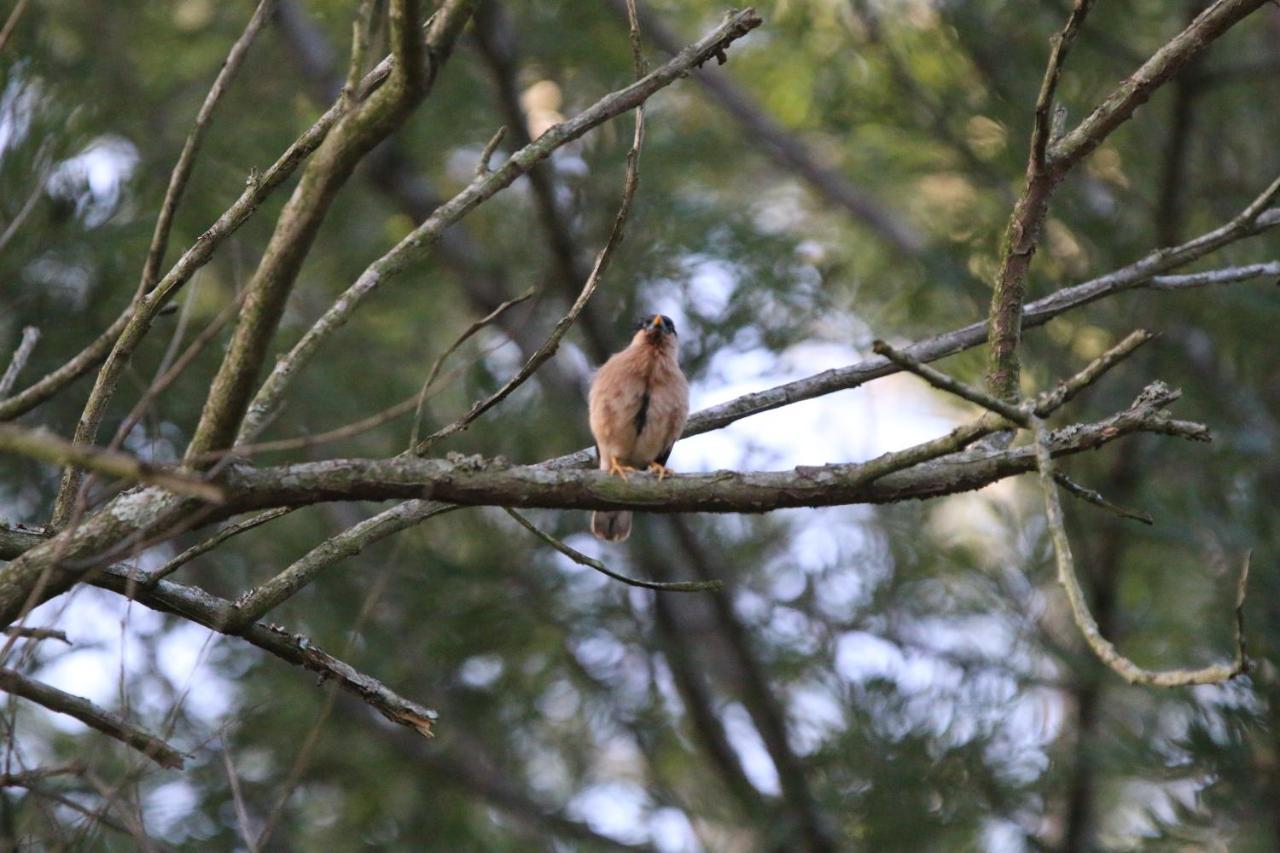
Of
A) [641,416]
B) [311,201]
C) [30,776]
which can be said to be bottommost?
[30,776]

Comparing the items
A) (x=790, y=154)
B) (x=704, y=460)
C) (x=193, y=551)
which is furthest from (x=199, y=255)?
(x=790, y=154)

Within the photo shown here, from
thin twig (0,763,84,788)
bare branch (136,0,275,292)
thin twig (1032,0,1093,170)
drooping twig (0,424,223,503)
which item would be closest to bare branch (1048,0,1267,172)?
thin twig (1032,0,1093,170)

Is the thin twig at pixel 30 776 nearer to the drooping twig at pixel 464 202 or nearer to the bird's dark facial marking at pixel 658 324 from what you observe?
the drooping twig at pixel 464 202

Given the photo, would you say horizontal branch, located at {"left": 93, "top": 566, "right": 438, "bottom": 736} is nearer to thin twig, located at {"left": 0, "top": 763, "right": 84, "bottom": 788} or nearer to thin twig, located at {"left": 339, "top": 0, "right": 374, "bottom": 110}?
thin twig, located at {"left": 0, "top": 763, "right": 84, "bottom": 788}

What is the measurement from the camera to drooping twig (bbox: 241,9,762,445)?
297 cm

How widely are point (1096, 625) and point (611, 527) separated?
12.0 ft

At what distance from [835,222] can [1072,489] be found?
7.58 meters

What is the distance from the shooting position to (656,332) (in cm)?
608

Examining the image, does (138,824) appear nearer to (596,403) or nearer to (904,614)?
(596,403)

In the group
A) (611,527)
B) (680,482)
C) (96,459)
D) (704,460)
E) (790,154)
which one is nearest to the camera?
(96,459)

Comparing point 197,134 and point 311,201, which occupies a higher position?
point 197,134

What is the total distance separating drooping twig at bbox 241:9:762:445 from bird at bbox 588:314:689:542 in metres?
2.44

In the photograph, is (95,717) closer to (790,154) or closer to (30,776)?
(30,776)

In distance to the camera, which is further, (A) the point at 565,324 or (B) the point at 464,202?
(A) the point at 565,324
